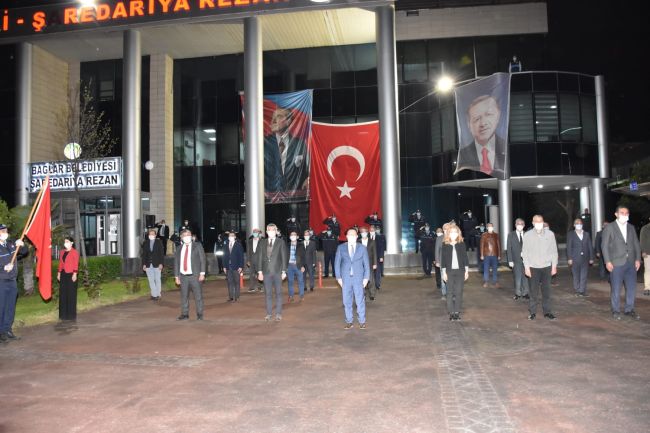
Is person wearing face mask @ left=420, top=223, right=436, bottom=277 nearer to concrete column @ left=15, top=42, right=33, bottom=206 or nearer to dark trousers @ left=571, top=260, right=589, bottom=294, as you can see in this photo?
dark trousers @ left=571, top=260, right=589, bottom=294

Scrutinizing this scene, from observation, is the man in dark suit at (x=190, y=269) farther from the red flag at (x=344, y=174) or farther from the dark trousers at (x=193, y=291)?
the red flag at (x=344, y=174)

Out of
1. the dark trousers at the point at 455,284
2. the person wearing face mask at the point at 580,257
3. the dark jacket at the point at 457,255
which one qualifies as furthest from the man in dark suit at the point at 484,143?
the dark trousers at the point at 455,284

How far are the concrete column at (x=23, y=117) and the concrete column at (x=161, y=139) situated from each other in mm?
6181

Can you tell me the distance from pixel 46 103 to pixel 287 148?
1513 centimetres

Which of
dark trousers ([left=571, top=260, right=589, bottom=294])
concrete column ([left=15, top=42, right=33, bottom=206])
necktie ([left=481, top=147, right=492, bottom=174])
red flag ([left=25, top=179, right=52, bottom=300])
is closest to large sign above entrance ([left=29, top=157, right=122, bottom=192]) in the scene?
concrete column ([left=15, top=42, right=33, bottom=206])

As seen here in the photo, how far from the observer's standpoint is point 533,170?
25.3 m

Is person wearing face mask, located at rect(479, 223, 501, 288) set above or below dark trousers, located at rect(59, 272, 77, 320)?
above

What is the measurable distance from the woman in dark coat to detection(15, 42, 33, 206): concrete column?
18.1 metres

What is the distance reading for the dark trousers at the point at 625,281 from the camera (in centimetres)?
982

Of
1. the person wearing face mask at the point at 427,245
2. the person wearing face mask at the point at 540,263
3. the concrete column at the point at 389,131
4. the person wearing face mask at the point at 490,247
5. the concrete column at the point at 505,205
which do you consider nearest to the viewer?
the person wearing face mask at the point at 540,263

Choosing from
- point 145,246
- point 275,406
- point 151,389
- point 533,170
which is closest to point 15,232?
point 145,246

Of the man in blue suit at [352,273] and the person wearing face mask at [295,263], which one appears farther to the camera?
the person wearing face mask at [295,263]

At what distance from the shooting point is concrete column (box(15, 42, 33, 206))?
26891 mm

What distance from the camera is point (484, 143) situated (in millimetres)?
23234
